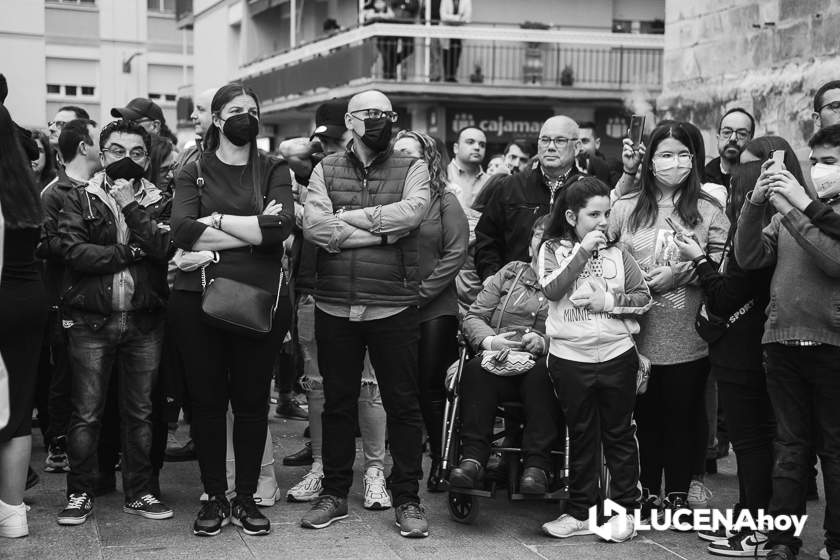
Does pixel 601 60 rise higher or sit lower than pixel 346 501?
higher

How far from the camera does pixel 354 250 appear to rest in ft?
19.5

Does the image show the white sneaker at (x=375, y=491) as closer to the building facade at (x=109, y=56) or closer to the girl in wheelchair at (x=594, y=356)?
the girl in wheelchair at (x=594, y=356)

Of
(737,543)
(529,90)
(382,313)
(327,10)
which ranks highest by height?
(327,10)

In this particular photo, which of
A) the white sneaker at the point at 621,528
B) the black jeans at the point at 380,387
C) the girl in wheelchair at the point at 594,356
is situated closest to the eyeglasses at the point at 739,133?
the girl in wheelchair at the point at 594,356

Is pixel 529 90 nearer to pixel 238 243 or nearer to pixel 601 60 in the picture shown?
pixel 601 60

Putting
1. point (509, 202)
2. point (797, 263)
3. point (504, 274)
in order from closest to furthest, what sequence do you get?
point (797, 263) → point (504, 274) → point (509, 202)

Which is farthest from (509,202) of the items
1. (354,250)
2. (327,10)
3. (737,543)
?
(327,10)

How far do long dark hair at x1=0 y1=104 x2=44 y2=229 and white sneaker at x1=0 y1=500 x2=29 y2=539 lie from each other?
4.47ft

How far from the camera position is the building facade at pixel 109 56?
135 ft

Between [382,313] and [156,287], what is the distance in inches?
47.8

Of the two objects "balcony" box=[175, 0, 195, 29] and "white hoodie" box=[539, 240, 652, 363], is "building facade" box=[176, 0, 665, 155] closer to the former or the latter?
"balcony" box=[175, 0, 195, 29]

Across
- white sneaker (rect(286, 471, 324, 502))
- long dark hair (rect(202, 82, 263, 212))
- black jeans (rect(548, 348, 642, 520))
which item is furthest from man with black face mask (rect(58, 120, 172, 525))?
black jeans (rect(548, 348, 642, 520))

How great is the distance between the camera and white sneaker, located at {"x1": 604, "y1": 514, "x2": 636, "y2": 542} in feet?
18.9

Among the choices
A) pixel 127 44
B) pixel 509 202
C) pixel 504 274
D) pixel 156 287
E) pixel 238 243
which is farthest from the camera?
pixel 127 44
